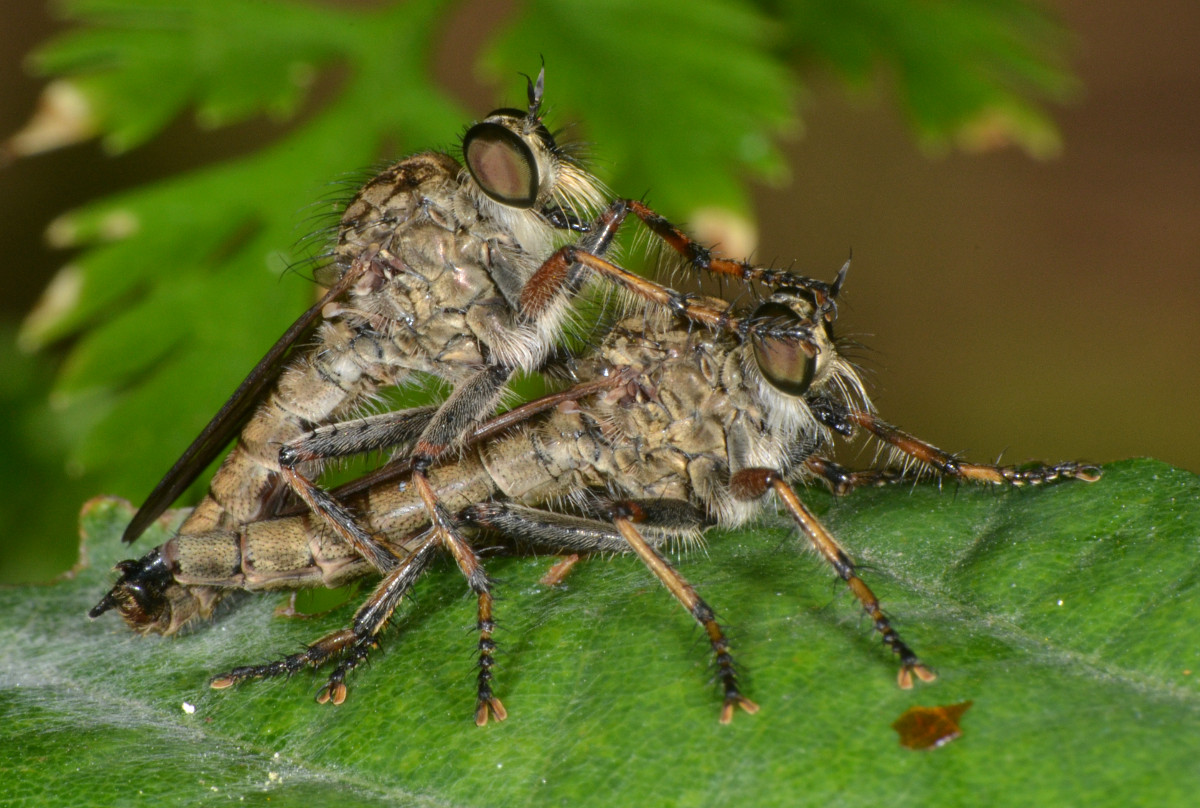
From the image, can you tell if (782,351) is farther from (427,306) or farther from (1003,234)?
(1003,234)

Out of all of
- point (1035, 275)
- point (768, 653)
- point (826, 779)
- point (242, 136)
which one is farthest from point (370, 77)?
point (1035, 275)

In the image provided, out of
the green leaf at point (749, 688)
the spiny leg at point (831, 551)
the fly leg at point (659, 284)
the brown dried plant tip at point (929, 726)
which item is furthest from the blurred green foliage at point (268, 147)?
the brown dried plant tip at point (929, 726)

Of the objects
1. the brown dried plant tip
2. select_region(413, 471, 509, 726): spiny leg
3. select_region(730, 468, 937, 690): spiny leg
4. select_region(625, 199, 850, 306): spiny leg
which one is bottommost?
select_region(413, 471, 509, 726): spiny leg

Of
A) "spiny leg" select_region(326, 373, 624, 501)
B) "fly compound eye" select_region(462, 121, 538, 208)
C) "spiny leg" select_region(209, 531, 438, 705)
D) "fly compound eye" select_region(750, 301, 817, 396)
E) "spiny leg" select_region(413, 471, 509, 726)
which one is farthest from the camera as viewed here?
"fly compound eye" select_region(462, 121, 538, 208)

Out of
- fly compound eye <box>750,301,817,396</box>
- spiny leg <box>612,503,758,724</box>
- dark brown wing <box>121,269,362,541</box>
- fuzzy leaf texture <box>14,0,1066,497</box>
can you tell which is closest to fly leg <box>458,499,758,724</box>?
spiny leg <box>612,503,758,724</box>

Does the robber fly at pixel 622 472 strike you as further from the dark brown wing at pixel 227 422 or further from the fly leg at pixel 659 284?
the dark brown wing at pixel 227 422

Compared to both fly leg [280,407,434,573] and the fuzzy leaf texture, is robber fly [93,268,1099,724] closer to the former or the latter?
fly leg [280,407,434,573]
